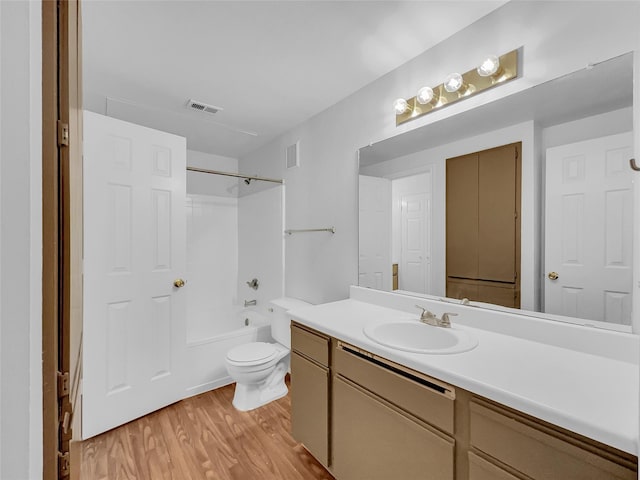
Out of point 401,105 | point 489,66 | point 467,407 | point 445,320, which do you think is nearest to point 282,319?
point 445,320

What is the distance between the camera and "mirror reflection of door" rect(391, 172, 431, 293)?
1690 mm

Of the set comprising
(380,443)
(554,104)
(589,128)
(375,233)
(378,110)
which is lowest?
(380,443)

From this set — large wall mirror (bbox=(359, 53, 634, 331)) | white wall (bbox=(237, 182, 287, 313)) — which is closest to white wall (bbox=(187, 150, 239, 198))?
white wall (bbox=(237, 182, 287, 313))

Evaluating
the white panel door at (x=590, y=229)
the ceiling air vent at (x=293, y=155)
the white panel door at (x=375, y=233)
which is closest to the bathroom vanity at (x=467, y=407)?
the white panel door at (x=590, y=229)

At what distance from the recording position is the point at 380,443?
1181 millimetres

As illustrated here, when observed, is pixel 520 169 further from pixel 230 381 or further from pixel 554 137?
pixel 230 381

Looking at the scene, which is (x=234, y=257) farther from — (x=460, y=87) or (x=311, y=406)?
(x=460, y=87)

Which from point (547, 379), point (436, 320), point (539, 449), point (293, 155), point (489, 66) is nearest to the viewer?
point (539, 449)

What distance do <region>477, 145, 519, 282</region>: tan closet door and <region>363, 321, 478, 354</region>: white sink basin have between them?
0.36m

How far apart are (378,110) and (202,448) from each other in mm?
2399

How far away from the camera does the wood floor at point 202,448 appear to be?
1.54 m

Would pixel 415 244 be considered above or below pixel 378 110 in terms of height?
below
